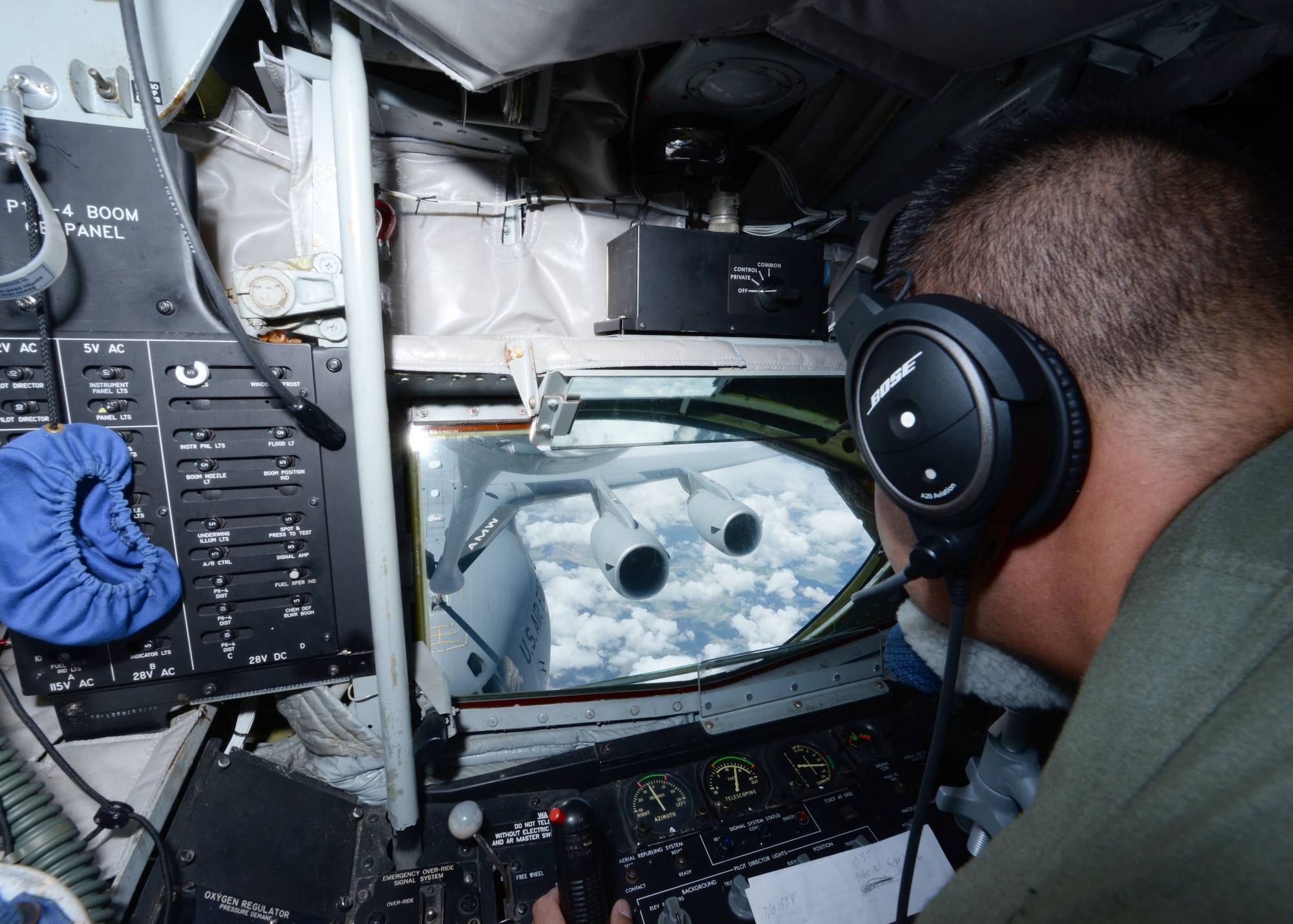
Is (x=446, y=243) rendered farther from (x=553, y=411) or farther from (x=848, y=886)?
(x=848, y=886)

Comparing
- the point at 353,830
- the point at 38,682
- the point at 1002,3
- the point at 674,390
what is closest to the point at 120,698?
the point at 38,682

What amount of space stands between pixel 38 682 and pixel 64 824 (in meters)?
0.27

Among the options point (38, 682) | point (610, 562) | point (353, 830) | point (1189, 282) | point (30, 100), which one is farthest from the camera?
point (610, 562)

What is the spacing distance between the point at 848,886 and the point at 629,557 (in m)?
0.93

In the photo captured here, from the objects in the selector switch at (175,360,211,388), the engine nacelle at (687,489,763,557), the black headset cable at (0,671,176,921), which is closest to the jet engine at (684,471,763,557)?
the engine nacelle at (687,489,763,557)

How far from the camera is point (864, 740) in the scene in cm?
161

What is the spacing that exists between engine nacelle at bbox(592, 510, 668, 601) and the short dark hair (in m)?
1.09

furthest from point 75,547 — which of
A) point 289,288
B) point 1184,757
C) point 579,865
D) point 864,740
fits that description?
point 864,740

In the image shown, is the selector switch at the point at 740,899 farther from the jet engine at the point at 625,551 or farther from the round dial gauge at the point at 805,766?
the jet engine at the point at 625,551

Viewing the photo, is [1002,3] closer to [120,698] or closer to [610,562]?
[610,562]

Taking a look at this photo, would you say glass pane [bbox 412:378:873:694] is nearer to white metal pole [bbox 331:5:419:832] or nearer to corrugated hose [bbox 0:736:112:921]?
white metal pole [bbox 331:5:419:832]

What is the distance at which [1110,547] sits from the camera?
0.54 meters

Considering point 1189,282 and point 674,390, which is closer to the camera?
point 1189,282

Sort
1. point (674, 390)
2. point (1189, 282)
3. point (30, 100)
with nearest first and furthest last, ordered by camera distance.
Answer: point (1189, 282), point (30, 100), point (674, 390)
